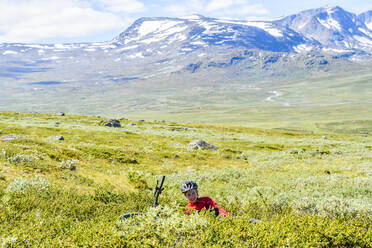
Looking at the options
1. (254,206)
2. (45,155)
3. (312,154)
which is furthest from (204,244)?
(312,154)

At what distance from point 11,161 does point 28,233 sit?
9844mm

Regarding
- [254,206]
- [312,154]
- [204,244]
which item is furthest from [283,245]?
[312,154]

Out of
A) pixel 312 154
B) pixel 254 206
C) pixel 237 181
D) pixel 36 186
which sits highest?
pixel 36 186

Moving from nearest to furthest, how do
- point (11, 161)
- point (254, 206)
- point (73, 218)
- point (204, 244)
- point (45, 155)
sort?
point (204, 244) < point (73, 218) < point (254, 206) < point (11, 161) < point (45, 155)

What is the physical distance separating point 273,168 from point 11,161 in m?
19.8

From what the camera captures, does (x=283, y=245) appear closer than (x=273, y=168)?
Yes

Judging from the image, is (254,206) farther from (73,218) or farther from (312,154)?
(312,154)

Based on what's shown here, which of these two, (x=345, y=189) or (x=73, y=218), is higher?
(x=73, y=218)

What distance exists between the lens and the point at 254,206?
10.3 meters

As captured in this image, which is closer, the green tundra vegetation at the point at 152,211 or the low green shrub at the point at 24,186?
the green tundra vegetation at the point at 152,211

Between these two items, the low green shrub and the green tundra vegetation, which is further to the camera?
the low green shrub

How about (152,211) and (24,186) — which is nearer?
(152,211)

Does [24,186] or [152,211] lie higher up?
[152,211]

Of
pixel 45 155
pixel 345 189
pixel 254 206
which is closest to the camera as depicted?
pixel 254 206
